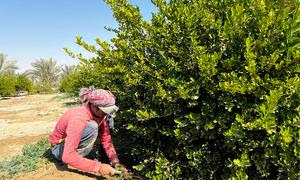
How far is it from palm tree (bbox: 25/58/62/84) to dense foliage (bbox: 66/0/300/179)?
36619mm

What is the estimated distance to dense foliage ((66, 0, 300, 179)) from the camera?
264 centimetres

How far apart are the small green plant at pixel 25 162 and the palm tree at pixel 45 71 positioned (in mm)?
34640

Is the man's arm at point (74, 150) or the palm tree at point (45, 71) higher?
the palm tree at point (45, 71)

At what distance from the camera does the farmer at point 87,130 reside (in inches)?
142

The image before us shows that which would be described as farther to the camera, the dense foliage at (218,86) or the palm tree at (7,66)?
the palm tree at (7,66)

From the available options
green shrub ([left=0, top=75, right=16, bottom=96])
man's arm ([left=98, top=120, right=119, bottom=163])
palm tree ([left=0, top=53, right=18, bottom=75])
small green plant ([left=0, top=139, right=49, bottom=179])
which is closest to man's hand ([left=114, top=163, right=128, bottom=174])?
man's arm ([left=98, top=120, right=119, bottom=163])

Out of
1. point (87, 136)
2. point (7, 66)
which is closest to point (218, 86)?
point (87, 136)

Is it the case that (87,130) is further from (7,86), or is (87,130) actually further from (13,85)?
(13,85)

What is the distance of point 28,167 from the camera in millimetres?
4316

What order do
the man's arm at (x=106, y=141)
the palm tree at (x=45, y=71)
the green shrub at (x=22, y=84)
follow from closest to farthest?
the man's arm at (x=106, y=141)
the green shrub at (x=22, y=84)
the palm tree at (x=45, y=71)

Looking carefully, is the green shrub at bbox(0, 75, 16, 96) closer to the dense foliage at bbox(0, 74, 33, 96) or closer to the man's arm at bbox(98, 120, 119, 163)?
the dense foliage at bbox(0, 74, 33, 96)

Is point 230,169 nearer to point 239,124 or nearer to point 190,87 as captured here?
point 239,124

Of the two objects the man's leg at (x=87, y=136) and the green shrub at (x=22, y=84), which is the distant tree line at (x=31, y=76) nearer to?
the green shrub at (x=22, y=84)

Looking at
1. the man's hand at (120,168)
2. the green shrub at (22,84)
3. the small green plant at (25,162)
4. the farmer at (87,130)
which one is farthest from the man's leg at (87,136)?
the green shrub at (22,84)
